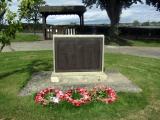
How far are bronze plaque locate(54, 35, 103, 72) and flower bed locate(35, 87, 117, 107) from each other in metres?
2.31

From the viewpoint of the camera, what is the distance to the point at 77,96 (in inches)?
407

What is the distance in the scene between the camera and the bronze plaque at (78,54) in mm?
12688

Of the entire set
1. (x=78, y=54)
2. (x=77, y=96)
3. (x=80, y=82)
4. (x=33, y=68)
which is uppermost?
(x=78, y=54)

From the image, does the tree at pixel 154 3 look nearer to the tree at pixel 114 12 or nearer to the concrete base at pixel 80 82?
the tree at pixel 114 12

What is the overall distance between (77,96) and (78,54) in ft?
8.99

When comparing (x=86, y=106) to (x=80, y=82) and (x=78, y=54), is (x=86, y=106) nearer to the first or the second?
(x=80, y=82)

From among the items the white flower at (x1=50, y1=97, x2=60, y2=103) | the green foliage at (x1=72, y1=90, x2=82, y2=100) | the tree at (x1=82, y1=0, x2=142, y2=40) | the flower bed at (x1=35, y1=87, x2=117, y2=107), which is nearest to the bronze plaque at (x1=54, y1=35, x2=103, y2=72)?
the flower bed at (x1=35, y1=87, x2=117, y2=107)

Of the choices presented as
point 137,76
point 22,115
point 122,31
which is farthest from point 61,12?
point 22,115

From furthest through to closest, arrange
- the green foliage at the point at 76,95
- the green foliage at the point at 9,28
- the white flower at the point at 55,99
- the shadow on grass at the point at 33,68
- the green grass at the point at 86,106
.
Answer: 1. the shadow on grass at the point at 33,68
2. the green foliage at the point at 9,28
3. the green foliage at the point at 76,95
4. the white flower at the point at 55,99
5. the green grass at the point at 86,106

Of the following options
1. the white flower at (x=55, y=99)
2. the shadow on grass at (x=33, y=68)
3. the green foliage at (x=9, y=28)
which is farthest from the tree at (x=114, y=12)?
the white flower at (x=55, y=99)

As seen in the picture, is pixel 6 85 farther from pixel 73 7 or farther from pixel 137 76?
pixel 73 7

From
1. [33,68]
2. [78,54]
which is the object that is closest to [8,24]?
[78,54]

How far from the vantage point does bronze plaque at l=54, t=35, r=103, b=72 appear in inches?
500

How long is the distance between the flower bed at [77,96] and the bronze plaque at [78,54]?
Result: 2307 mm
